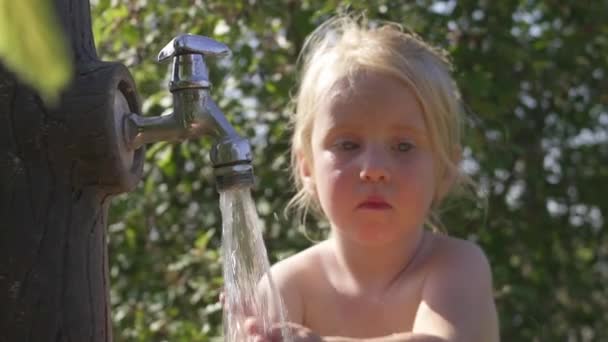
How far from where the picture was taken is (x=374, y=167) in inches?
59.7

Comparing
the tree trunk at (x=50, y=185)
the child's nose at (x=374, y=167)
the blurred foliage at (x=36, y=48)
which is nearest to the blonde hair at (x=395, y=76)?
the child's nose at (x=374, y=167)

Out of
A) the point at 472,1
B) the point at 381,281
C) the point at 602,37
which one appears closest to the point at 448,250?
the point at 381,281

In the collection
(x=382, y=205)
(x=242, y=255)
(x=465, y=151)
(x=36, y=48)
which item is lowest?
(x=465, y=151)

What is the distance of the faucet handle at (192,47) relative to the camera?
98 cm

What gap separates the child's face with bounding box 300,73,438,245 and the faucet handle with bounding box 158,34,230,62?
0.55 metres

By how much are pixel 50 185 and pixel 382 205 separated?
2.30 ft

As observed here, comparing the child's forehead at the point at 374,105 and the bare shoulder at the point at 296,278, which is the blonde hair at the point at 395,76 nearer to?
the child's forehead at the point at 374,105

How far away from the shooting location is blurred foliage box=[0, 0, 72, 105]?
0.31 meters

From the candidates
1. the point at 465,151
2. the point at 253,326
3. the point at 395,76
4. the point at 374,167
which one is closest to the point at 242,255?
the point at 253,326

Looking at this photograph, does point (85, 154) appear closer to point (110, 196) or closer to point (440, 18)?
point (110, 196)

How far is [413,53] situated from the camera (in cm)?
168

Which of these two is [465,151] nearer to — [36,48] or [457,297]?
[457,297]

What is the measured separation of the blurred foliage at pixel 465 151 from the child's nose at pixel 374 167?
0.74 meters

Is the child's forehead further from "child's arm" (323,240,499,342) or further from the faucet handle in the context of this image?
the faucet handle
